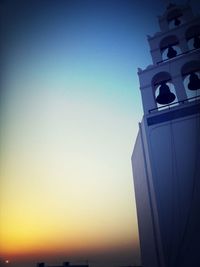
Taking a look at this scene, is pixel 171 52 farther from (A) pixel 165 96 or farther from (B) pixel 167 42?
(A) pixel 165 96

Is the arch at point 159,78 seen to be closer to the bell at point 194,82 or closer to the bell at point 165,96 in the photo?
the bell at point 165,96

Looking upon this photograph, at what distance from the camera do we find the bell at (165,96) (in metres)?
5.86

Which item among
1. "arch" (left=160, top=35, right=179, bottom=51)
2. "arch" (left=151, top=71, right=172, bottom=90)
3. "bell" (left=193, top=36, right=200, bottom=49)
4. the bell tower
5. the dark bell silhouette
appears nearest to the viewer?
the bell tower

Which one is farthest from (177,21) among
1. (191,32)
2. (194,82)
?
(194,82)

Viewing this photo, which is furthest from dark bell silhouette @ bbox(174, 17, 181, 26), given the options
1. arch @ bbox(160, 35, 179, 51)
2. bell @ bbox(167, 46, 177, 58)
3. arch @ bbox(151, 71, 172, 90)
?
arch @ bbox(151, 71, 172, 90)

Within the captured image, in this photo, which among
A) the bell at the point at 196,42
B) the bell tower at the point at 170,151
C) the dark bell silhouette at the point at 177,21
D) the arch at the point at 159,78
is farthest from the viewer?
the dark bell silhouette at the point at 177,21

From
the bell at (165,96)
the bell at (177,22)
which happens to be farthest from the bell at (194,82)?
the bell at (177,22)

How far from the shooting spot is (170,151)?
5191 mm

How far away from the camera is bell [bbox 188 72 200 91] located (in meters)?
5.95

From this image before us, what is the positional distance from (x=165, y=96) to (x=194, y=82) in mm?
699

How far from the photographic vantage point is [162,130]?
5.43 m

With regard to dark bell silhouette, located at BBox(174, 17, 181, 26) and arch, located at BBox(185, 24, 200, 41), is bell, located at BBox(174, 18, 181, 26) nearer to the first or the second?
dark bell silhouette, located at BBox(174, 17, 181, 26)

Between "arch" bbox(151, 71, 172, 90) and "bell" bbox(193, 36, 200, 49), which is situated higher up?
"bell" bbox(193, 36, 200, 49)

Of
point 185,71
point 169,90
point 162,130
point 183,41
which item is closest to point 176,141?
point 162,130
